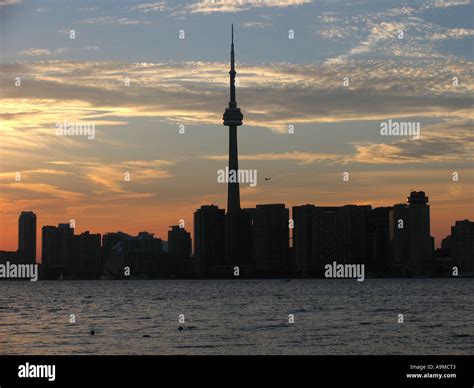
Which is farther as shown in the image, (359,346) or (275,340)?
(275,340)

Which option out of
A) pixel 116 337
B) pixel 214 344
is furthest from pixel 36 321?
pixel 214 344

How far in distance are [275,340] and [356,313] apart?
41.7 metres
